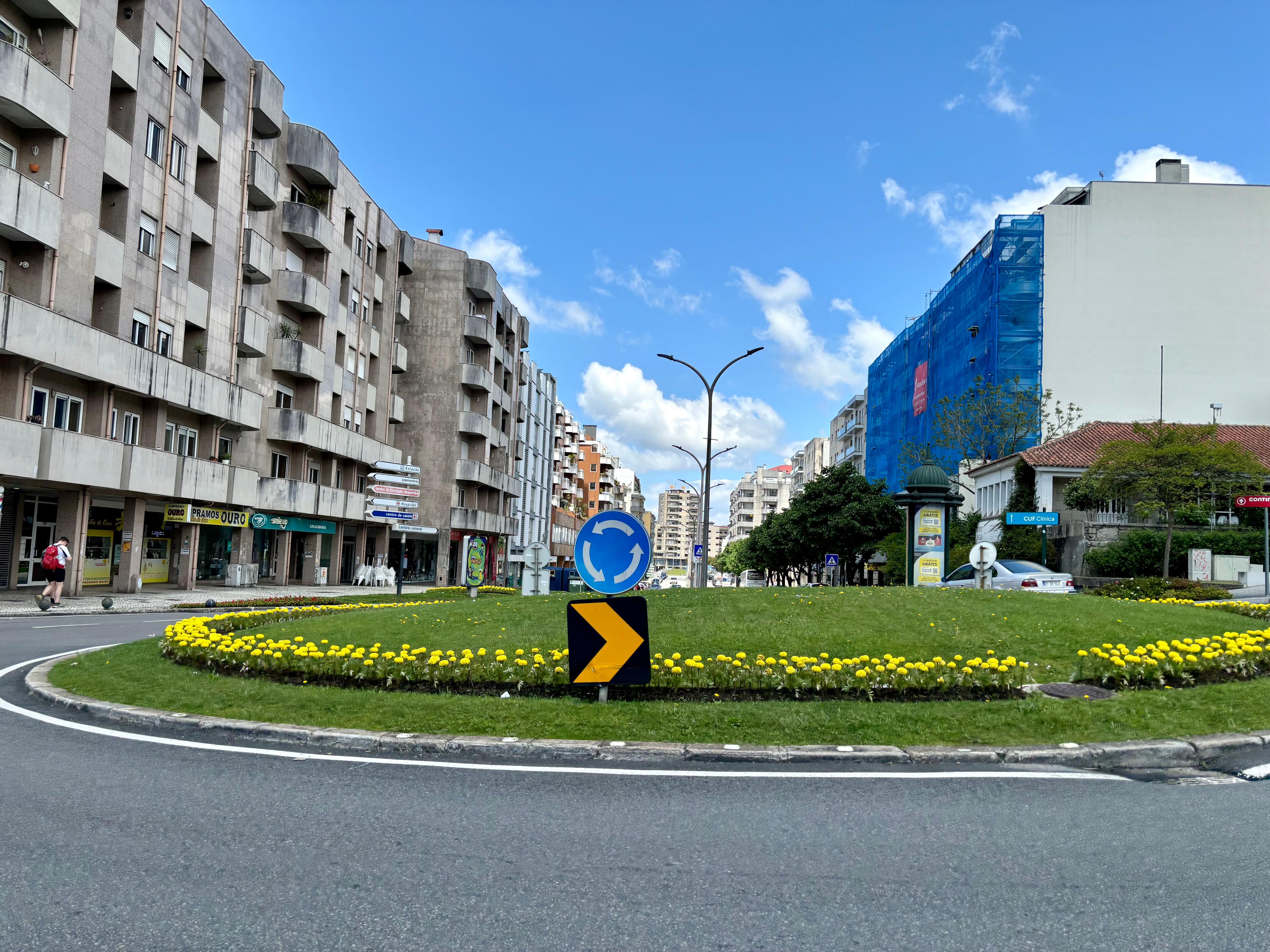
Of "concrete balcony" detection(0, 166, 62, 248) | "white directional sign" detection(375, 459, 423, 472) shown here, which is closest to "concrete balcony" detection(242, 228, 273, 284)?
"concrete balcony" detection(0, 166, 62, 248)

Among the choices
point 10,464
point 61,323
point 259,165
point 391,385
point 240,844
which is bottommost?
point 240,844

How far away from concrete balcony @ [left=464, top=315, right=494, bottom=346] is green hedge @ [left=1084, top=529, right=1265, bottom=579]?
129 ft

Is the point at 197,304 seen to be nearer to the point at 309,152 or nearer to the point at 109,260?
the point at 109,260

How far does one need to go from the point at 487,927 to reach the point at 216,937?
1073mm

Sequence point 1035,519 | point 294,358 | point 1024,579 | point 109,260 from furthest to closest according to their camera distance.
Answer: point 294,358
point 1035,519
point 109,260
point 1024,579

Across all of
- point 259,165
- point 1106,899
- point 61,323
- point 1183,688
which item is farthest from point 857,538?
point 1106,899

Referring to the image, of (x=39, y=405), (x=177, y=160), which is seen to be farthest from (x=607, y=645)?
(x=177, y=160)

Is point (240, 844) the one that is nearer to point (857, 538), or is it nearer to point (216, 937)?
point (216, 937)

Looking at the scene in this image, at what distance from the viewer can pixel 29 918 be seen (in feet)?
12.7

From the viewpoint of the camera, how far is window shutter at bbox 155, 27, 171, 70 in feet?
104

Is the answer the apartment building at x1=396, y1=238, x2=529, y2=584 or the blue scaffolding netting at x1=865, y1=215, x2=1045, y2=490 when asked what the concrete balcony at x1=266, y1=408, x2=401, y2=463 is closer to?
the apartment building at x1=396, y1=238, x2=529, y2=584

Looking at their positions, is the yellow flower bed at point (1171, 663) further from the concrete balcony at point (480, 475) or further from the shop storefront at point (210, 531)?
the concrete balcony at point (480, 475)

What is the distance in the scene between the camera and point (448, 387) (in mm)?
59812

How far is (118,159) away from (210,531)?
690 inches
